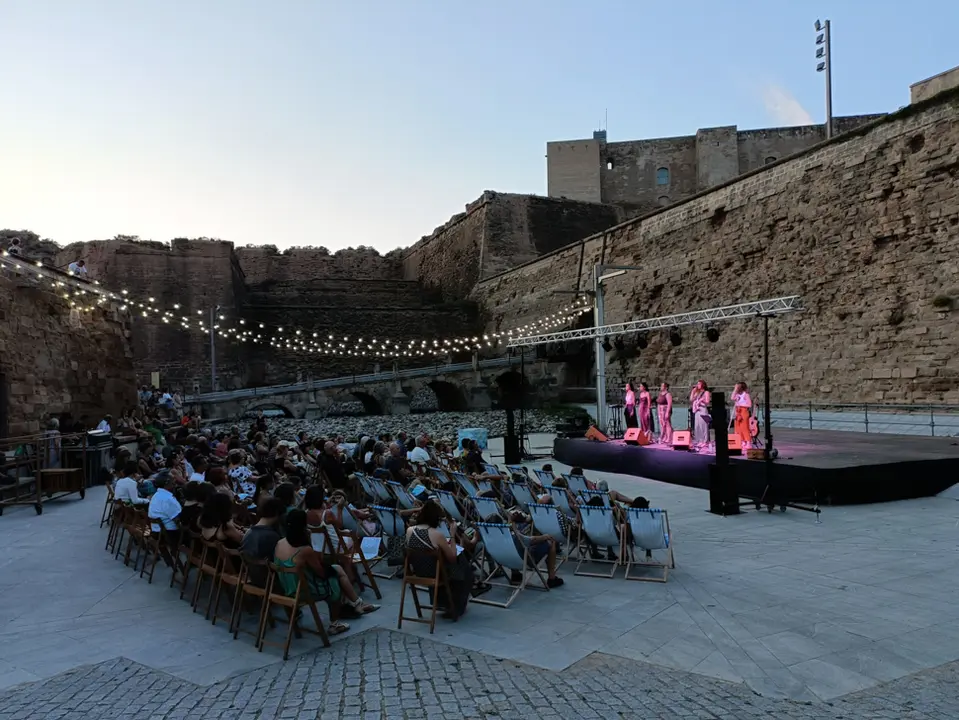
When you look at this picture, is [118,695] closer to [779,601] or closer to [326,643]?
[326,643]

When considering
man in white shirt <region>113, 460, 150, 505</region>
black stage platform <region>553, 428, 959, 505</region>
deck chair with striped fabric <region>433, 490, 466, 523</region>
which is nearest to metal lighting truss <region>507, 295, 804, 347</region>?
black stage platform <region>553, 428, 959, 505</region>

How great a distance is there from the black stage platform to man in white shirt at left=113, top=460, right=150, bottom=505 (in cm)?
730

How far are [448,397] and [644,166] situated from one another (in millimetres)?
22738

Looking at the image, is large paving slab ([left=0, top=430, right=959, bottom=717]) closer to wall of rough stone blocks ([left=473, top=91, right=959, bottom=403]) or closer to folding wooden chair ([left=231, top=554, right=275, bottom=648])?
folding wooden chair ([left=231, top=554, right=275, bottom=648])

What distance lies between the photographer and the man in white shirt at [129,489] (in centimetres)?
688

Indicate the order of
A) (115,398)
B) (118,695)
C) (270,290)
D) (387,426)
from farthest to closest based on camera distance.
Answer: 1. (270,290)
2. (387,426)
3. (115,398)
4. (118,695)

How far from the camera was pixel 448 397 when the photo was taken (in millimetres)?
35312

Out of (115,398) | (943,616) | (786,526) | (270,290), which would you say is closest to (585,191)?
(270,290)

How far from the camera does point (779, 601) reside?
4.95 metres

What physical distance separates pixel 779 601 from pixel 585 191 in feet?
141

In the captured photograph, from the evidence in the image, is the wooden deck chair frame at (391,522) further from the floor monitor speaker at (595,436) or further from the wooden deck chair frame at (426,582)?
the floor monitor speaker at (595,436)

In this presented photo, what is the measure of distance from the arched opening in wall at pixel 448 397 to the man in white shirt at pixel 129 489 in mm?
26610

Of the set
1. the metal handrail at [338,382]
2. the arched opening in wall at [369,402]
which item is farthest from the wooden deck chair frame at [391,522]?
the arched opening in wall at [369,402]

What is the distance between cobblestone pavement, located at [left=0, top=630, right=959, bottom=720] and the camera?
3322 millimetres
